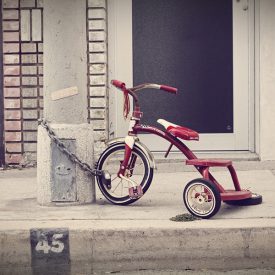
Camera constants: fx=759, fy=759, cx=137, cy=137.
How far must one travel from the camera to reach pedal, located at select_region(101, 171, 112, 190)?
6.36m

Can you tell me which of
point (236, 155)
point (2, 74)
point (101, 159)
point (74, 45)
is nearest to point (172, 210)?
point (101, 159)

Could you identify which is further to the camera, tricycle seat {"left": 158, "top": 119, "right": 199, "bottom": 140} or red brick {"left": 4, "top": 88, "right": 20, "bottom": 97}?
red brick {"left": 4, "top": 88, "right": 20, "bottom": 97}

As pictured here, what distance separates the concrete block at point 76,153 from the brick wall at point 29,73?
→ 2798 millimetres

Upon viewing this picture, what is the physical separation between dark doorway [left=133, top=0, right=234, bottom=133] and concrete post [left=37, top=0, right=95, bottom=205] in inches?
122

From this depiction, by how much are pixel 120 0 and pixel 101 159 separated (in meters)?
3.52

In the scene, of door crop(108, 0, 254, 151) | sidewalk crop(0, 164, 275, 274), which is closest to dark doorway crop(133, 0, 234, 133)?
door crop(108, 0, 254, 151)

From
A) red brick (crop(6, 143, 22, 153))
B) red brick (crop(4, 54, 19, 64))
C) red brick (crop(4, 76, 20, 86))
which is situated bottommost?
red brick (crop(6, 143, 22, 153))

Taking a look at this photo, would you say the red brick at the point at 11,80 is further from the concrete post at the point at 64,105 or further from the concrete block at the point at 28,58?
the concrete post at the point at 64,105

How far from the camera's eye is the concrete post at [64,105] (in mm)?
6359

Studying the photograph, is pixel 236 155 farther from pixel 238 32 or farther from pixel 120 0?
pixel 120 0

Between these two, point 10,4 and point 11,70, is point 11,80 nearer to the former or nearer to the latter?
point 11,70

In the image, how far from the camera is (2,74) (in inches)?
368

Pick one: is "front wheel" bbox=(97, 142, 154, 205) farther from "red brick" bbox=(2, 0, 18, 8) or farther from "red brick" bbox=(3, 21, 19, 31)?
"red brick" bbox=(2, 0, 18, 8)

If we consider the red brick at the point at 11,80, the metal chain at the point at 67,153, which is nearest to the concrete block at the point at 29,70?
the red brick at the point at 11,80
